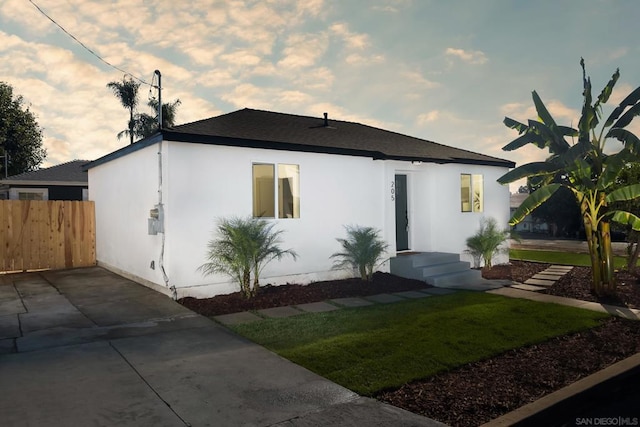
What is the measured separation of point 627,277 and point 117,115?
39465 millimetres

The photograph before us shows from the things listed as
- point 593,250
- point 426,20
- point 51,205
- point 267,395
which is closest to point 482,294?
point 593,250

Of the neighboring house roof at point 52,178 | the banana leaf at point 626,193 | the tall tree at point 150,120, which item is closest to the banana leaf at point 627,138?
the banana leaf at point 626,193

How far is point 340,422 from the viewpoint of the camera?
11.2 feet

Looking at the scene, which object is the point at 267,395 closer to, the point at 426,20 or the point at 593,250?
the point at 593,250

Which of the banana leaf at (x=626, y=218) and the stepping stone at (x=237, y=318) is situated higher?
the banana leaf at (x=626, y=218)

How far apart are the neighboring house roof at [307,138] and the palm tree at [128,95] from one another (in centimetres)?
2574

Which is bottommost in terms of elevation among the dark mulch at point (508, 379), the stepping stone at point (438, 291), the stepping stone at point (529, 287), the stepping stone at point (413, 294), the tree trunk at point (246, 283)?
the dark mulch at point (508, 379)

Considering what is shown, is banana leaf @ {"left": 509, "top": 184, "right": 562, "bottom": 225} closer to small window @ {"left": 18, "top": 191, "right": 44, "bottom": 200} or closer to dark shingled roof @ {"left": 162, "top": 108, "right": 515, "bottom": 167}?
dark shingled roof @ {"left": 162, "top": 108, "right": 515, "bottom": 167}

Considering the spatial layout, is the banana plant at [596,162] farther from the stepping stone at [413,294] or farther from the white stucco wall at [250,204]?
the white stucco wall at [250,204]

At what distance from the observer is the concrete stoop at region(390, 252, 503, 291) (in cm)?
1062

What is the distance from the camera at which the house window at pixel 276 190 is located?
31.7 ft

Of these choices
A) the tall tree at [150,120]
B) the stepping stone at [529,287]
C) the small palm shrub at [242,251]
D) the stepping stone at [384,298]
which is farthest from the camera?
the tall tree at [150,120]

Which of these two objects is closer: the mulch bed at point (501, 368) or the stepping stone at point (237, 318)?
the mulch bed at point (501, 368)

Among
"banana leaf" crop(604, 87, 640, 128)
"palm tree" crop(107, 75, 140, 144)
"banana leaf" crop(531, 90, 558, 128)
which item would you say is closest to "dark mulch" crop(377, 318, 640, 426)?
"banana leaf" crop(604, 87, 640, 128)
